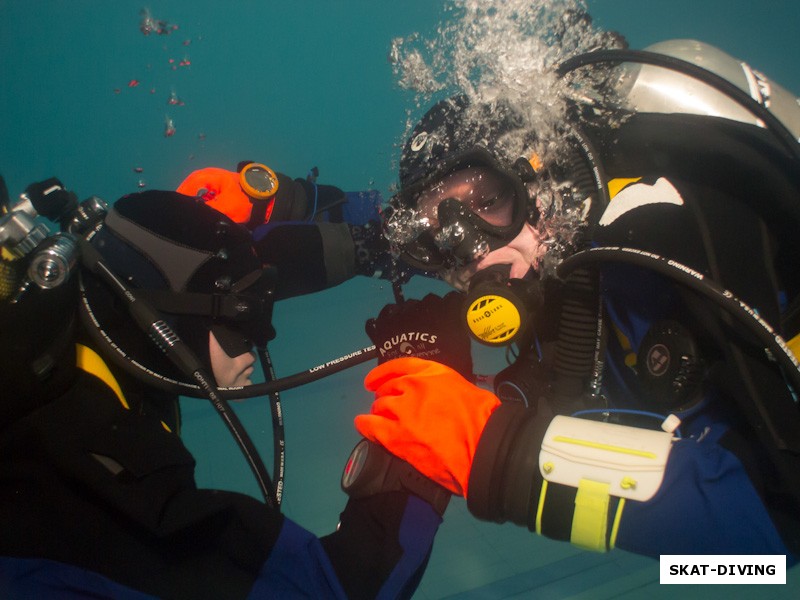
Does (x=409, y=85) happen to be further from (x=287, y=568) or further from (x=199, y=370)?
(x=287, y=568)

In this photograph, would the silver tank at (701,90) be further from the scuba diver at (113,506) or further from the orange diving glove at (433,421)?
the scuba diver at (113,506)

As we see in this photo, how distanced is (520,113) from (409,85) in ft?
4.82

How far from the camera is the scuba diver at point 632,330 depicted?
1131 mm

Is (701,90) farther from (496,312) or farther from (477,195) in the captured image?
(496,312)

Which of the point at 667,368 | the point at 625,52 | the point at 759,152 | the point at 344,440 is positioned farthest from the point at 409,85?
the point at 344,440

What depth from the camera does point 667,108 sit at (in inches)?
69.8

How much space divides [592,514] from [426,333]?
76 cm

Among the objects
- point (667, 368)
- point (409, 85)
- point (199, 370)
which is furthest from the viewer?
point (409, 85)

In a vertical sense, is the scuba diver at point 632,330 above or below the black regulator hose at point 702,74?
below

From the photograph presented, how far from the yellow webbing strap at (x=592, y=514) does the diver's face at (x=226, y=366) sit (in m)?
1.55

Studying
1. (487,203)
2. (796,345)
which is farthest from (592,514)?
(487,203)

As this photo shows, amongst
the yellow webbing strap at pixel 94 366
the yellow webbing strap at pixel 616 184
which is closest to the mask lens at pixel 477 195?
Result: the yellow webbing strap at pixel 616 184

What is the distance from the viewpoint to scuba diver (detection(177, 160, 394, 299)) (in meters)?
3.50

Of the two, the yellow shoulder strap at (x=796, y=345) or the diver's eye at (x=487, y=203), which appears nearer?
the yellow shoulder strap at (x=796, y=345)
